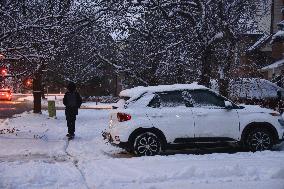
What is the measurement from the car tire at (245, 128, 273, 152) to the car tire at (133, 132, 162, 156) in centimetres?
224

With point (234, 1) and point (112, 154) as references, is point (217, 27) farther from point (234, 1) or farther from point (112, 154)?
point (112, 154)

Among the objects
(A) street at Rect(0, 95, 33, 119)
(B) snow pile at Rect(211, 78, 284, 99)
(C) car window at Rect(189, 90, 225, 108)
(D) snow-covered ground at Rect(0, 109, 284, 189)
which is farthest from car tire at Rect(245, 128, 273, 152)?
(A) street at Rect(0, 95, 33, 119)

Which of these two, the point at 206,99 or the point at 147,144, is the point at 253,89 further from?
the point at 147,144

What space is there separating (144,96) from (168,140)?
1202 mm

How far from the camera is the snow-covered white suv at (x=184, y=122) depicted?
11.7 meters

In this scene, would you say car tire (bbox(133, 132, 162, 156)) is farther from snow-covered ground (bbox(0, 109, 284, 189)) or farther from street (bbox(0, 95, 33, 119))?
street (bbox(0, 95, 33, 119))

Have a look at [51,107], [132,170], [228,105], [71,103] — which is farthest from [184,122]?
[51,107]

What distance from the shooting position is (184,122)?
11.8 metres

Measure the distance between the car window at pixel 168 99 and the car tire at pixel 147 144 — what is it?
2.46ft

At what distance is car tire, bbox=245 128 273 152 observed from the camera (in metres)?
12.1

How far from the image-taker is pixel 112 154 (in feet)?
41.0

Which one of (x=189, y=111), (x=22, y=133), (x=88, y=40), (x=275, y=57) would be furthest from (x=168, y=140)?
(x=275, y=57)

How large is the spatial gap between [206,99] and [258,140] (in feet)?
5.32

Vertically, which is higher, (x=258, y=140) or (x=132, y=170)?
(x=258, y=140)
